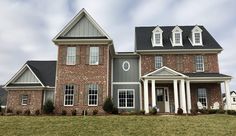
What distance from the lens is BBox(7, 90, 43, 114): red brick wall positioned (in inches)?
1076

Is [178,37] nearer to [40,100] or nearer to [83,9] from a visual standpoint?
[83,9]

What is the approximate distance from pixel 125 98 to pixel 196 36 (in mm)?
10443

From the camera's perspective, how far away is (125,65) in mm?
27672

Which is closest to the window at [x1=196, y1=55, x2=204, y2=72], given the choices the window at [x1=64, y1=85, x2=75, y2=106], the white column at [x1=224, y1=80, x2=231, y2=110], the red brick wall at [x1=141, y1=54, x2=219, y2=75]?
the red brick wall at [x1=141, y1=54, x2=219, y2=75]

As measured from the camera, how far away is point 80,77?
2411 cm

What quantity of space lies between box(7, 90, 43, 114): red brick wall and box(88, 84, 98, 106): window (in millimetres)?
7116

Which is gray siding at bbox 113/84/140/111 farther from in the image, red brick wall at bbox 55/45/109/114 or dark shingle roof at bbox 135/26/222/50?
dark shingle roof at bbox 135/26/222/50

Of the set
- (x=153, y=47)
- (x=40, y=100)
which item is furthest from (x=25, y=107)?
(x=153, y=47)

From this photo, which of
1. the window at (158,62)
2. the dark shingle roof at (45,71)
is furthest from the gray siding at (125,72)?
the dark shingle roof at (45,71)

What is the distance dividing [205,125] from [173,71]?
309 inches

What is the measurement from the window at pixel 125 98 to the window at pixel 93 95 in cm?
371

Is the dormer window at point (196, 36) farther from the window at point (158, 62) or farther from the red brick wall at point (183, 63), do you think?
the window at point (158, 62)

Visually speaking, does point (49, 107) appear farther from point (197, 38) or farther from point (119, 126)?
point (197, 38)

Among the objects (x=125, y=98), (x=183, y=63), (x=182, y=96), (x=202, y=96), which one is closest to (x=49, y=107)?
(x=125, y=98)
